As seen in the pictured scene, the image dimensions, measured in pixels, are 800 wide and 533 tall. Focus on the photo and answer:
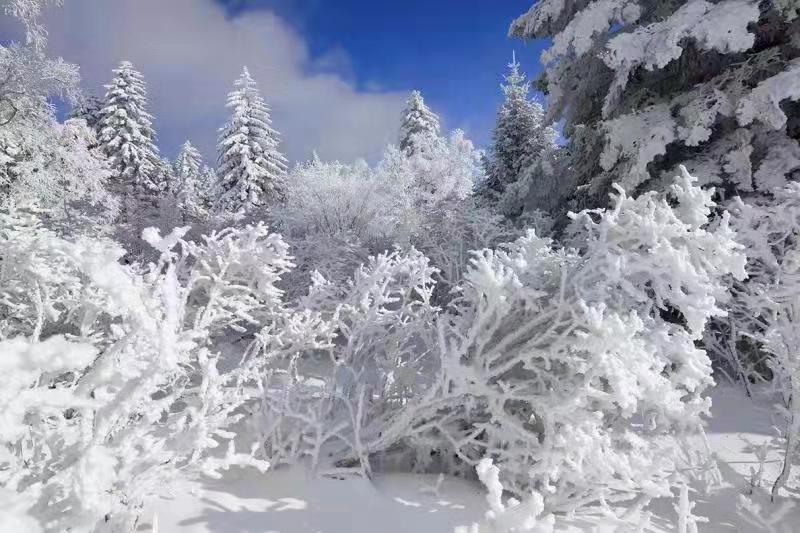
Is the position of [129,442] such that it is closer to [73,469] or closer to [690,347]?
[73,469]

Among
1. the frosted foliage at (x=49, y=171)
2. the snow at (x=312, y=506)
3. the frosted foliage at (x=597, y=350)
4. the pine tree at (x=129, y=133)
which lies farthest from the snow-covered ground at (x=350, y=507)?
the pine tree at (x=129, y=133)

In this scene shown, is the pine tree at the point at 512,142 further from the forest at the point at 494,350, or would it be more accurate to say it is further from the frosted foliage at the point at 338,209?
the forest at the point at 494,350

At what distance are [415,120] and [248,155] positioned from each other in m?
11.5

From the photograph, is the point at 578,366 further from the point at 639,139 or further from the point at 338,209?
the point at 338,209

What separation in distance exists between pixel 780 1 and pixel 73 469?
351 inches

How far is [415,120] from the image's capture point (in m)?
31.4

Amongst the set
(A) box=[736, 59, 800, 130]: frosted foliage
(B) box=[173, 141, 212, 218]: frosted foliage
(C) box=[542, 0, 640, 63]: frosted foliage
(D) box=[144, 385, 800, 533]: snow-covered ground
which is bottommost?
(D) box=[144, 385, 800, 533]: snow-covered ground

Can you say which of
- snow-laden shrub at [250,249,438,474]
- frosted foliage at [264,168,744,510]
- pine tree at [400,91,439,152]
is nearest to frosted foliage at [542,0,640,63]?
snow-laden shrub at [250,249,438,474]

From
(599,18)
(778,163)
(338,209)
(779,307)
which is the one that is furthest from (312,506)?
(338,209)

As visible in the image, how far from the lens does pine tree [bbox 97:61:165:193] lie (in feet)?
76.8

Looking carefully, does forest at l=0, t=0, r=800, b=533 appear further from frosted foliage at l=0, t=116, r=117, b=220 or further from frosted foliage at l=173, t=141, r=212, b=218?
frosted foliage at l=173, t=141, r=212, b=218

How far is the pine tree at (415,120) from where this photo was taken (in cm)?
3122

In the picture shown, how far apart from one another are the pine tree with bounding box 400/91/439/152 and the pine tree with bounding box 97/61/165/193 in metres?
14.3

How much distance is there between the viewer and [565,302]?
3535mm
